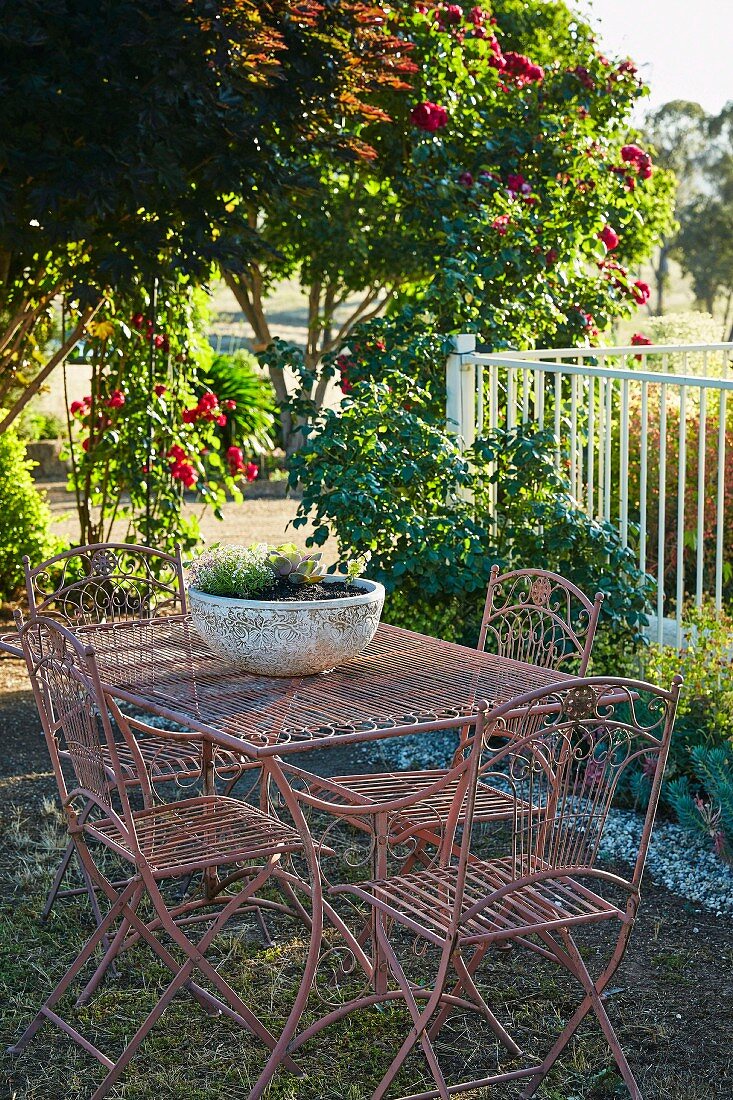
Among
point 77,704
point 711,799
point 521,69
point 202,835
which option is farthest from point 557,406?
point 77,704

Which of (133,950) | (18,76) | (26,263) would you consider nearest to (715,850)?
(133,950)

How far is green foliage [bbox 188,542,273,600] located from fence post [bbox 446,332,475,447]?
106 inches

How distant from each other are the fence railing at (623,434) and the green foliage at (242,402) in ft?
18.6

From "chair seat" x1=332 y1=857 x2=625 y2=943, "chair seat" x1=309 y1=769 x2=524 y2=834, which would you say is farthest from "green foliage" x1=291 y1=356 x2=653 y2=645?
"chair seat" x1=332 y1=857 x2=625 y2=943

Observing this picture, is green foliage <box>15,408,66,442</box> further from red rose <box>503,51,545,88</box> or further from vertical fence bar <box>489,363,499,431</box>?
vertical fence bar <box>489,363,499,431</box>

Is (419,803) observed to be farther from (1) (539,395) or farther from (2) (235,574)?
(1) (539,395)

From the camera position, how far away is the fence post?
5.70m

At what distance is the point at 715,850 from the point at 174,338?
435cm

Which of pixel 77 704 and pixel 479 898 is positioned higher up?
pixel 77 704

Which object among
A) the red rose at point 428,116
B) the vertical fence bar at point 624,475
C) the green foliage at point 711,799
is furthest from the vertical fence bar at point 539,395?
the red rose at point 428,116

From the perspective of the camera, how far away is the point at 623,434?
16.6 feet

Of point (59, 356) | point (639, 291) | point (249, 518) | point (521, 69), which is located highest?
point (521, 69)

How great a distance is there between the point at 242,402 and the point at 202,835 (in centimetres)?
985

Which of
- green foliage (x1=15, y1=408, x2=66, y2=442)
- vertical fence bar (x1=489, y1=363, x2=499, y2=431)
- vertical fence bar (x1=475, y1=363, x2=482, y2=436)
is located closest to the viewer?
vertical fence bar (x1=489, y1=363, x2=499, y2=431)
